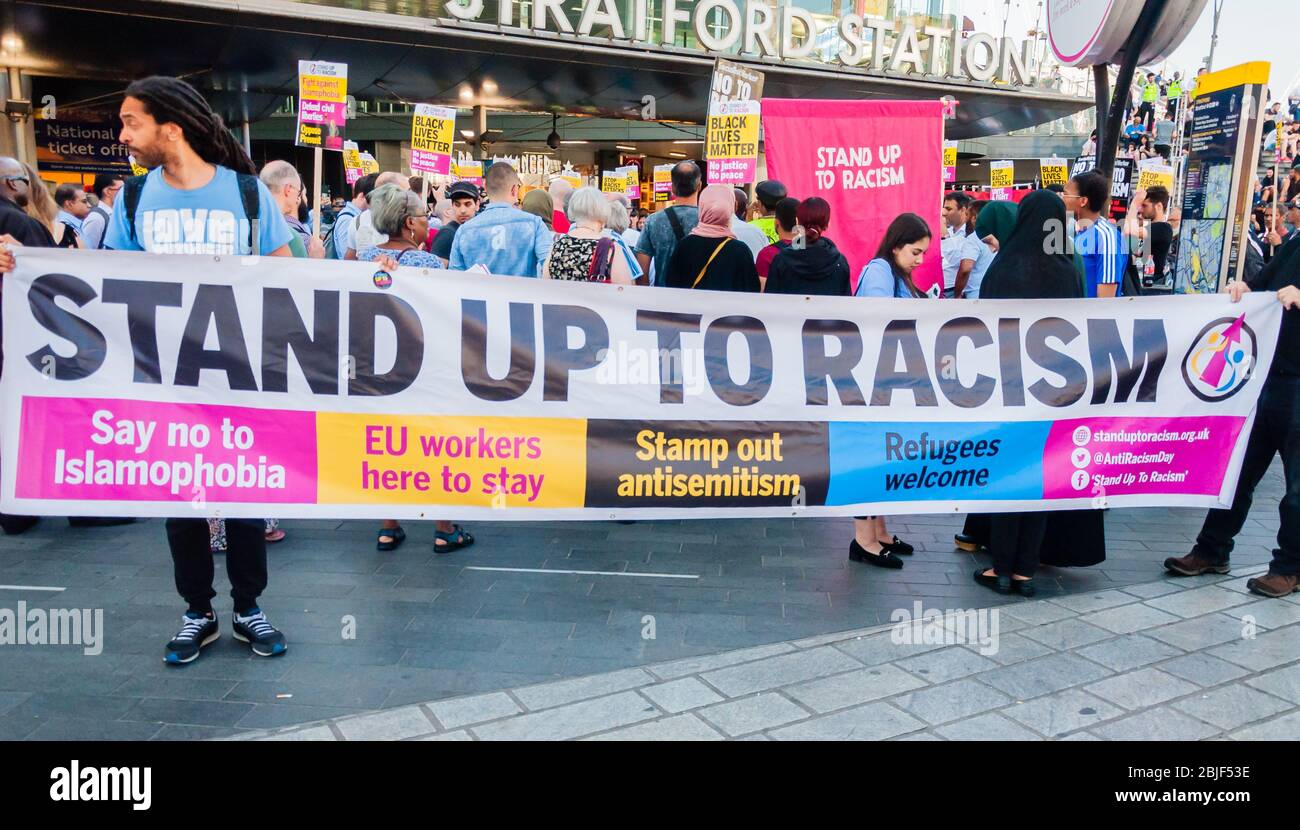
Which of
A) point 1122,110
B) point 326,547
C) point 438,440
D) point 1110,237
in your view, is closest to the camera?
point 438,440

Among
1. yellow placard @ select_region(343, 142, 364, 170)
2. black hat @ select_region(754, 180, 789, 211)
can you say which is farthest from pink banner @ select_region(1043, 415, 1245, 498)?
yellow placard @ select_region(343, 142, 364, 170)

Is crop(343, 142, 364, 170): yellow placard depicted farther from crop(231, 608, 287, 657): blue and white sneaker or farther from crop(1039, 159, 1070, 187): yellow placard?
crop(231, 608, 287, 657): blue and white sneaker

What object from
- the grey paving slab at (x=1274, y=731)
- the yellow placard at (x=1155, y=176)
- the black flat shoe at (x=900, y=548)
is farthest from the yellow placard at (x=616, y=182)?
the grey paving slab at (x=1274, y=731)

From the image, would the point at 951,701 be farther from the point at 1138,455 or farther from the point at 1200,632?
the point at 1138,455

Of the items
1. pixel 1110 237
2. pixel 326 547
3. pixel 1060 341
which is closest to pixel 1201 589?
pixel 1060 341

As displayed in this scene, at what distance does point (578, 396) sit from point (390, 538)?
1.83 m

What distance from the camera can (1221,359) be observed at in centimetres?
477

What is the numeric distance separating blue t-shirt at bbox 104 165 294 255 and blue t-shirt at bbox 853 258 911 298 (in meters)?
2.87

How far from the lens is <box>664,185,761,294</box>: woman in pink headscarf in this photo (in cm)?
600

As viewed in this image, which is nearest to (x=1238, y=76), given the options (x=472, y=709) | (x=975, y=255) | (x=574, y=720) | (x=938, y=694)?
(x=975, y=255)
